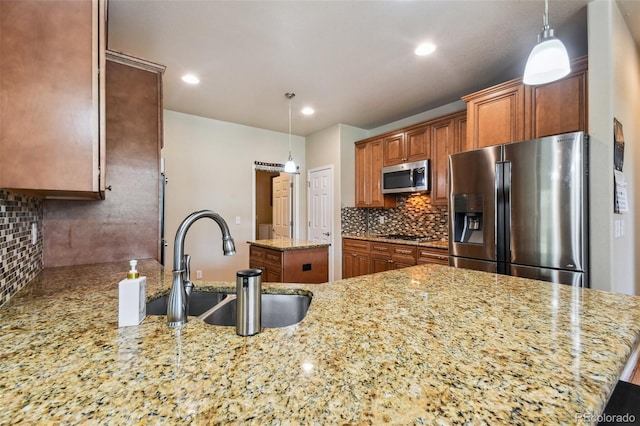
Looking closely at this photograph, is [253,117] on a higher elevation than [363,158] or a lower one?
higher

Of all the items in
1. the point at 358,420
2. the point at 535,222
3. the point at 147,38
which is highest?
the point at 147,38

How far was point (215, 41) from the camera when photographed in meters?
2.42

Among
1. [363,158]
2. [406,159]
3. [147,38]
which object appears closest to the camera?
[147,38]

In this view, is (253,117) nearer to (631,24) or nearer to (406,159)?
(406,159)

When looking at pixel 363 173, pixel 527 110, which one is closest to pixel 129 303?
pixel 527 110

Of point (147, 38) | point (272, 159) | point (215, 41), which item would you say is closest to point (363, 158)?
point (272, 159)

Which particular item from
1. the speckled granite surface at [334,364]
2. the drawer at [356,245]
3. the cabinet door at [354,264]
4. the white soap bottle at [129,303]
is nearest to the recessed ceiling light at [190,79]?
the speckled granite surface at [334,364]

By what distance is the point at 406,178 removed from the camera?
3.92 metres

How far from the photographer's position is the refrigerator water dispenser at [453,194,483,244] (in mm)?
2600

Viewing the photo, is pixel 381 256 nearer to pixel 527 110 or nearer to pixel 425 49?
pixel 527 110

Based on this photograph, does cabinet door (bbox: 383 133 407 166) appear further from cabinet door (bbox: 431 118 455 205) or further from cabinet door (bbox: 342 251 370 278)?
cabinet door (bbox: 342 251 370 278)

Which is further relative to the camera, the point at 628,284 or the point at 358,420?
the point at 628,284

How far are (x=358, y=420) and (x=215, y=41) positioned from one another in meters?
2.76

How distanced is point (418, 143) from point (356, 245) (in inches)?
64.8
